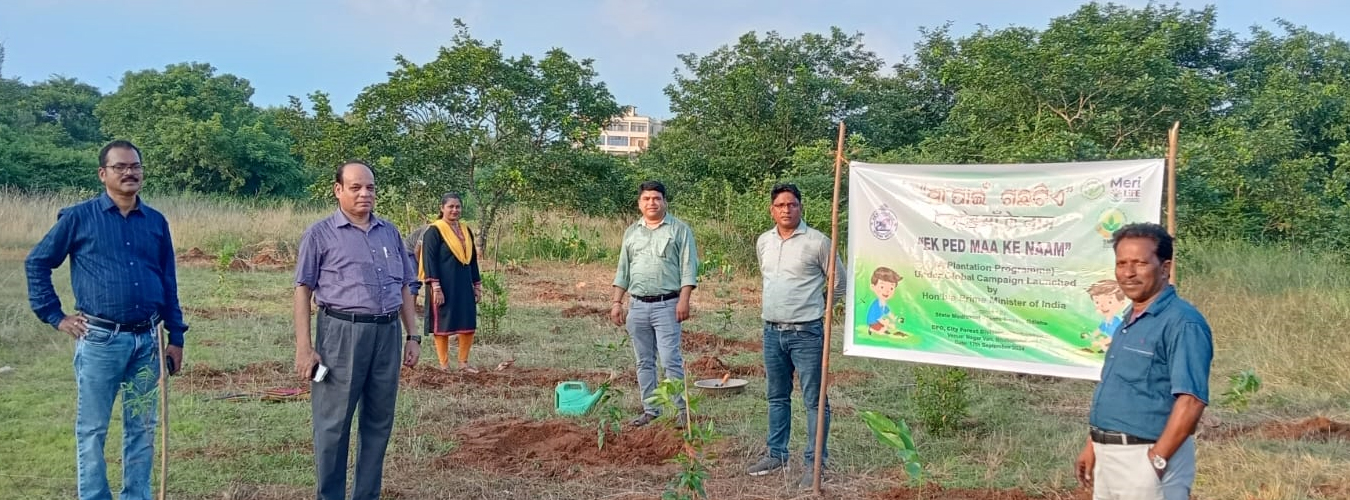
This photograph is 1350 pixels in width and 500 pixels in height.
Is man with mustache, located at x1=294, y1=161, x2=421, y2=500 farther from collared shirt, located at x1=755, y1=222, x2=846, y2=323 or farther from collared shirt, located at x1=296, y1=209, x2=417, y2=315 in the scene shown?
collared shirt, located at x1=755, y1=222, x2=846, y2=323

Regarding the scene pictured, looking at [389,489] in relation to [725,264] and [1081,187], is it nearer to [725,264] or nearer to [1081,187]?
[1081,187]

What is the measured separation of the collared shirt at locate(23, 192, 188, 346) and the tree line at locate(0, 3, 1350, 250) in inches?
345

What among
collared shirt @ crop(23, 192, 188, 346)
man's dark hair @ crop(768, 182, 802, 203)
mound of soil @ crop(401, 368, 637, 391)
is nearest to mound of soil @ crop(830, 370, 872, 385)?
mound of soil @ crop(401, 368, 637, 391)

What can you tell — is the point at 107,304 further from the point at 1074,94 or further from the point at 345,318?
the point at 1074,94

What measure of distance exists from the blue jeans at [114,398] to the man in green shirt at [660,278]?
248cm

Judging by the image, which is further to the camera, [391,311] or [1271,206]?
[1271,206]

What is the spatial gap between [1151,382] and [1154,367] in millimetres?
44

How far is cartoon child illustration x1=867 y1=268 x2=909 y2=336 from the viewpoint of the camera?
4.31 m

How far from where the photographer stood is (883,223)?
4.30 meters

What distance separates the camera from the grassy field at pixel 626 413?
4398 millimetres

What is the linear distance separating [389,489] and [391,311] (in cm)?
105

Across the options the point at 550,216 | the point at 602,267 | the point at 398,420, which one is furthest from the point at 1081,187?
the point at 550,216

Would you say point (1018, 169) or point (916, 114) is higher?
point (916, 114)

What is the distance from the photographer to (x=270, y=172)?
25.3 m
